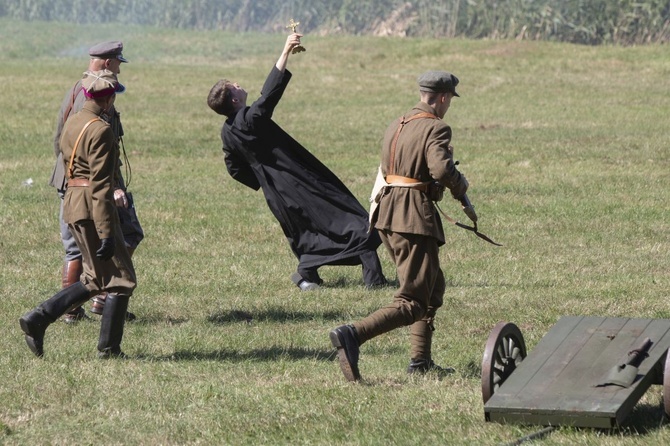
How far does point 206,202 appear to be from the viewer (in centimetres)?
1508

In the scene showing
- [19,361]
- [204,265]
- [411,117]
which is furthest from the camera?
[204,265]

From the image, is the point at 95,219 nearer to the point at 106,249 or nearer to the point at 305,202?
the point at 106,249

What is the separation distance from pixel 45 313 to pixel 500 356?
9.48 ft

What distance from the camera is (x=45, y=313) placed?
7.45m

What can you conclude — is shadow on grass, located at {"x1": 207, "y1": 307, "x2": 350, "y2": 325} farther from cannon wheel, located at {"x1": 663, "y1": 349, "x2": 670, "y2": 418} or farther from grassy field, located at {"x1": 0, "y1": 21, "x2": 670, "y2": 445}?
cannon wheel, located at {"x1": 663, "y1": 349, "x2": 670, "y2": 418}


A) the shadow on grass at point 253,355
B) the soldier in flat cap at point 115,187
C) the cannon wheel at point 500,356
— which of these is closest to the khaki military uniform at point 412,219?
the cannon wheel at point 500,356

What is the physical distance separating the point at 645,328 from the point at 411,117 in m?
1.80

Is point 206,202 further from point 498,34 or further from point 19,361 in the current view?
point 498,34

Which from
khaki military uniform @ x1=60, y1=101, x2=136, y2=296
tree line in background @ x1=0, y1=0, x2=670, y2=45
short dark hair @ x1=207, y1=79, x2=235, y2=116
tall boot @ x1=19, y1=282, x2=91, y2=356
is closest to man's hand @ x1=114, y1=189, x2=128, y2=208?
khaki military uniform @ x1=60, y1=101, x2=136, y2=296

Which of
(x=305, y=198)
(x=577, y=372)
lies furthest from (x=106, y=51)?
(x=577, y=372)

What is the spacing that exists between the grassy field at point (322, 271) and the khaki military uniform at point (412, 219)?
0.41 m

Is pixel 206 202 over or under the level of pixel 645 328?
under

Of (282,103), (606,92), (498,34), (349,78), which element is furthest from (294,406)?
(498,34)

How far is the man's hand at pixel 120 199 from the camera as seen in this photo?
26.1ft
